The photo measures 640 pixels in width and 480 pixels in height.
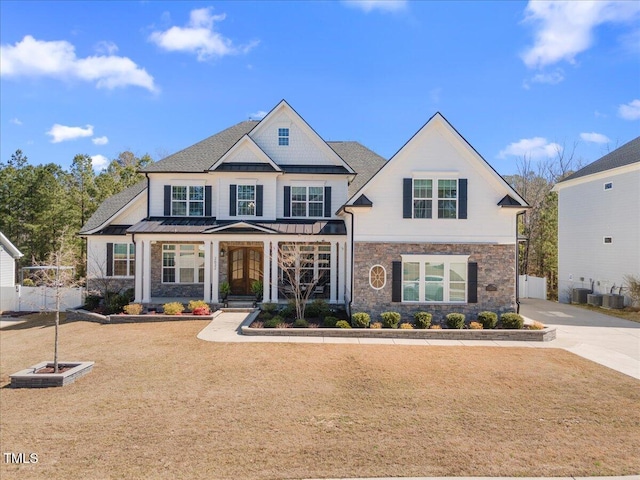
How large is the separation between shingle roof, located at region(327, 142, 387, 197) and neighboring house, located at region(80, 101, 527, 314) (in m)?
0.13

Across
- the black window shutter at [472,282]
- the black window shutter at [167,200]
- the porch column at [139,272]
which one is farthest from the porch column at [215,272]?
the black window shutter at [472,282]

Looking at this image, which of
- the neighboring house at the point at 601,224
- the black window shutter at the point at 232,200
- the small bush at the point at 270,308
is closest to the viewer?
the small bush at the point at 270,308

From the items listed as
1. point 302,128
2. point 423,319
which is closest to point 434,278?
point 423,319

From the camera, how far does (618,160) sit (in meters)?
21.7

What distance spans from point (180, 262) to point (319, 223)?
790cm

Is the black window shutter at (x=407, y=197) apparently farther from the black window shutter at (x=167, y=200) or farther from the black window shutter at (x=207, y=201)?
the black window shutter at (x=167, y=200)

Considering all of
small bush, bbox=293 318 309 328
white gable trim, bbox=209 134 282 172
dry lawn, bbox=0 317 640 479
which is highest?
white gable trim, bbox=209 134 282 172

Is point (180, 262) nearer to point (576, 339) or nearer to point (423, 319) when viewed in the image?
point (423, 319)

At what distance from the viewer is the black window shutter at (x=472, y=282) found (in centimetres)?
1507

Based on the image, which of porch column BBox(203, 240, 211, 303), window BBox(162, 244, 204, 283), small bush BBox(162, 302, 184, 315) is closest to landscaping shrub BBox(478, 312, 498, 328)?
porch column BBox(203, 240, 211, 303)

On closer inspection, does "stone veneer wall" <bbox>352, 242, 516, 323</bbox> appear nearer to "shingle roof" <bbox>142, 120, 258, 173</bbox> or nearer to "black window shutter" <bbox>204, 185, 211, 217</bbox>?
"black window shutter" <bbox>204, 185, 211, 217</bbox>

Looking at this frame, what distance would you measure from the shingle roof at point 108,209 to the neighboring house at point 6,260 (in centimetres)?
684

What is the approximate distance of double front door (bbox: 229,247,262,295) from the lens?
65.6 feet

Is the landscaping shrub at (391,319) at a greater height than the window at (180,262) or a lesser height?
lesser
